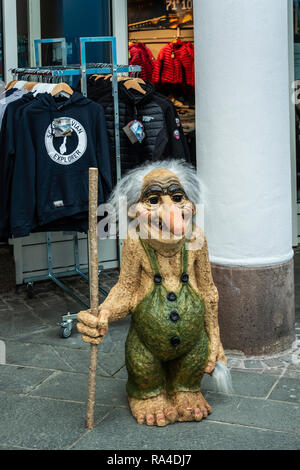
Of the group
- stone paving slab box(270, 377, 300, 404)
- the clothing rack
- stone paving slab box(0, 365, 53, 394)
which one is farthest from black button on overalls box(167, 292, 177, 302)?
the clothing rack

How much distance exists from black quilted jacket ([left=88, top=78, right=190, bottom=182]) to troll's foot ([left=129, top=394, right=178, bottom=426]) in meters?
2.40

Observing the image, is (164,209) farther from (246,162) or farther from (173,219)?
(246,162)

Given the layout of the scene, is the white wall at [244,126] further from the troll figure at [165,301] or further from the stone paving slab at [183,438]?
the stone paving slab at [183,438]

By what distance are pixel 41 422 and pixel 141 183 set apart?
4.54 feet

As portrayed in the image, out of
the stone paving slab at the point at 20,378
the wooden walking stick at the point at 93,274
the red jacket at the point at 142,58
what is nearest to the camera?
the wooden walking stick at the point at 93,274

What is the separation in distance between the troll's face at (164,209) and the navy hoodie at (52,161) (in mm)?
1561

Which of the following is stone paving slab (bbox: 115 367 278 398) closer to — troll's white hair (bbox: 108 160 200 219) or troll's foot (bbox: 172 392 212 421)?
A: troll's foot (bbox: 172 392 212 421)

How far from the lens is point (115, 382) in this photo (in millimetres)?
4008

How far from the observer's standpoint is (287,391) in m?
3.81

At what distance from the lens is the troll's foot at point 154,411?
3.35m

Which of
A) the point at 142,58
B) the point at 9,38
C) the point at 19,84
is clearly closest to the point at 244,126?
the point at 19,84

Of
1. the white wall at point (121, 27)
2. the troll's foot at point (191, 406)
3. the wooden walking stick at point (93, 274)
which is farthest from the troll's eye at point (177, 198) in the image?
the white wall at point (121, 27)

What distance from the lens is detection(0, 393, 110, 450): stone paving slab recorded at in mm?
3203
